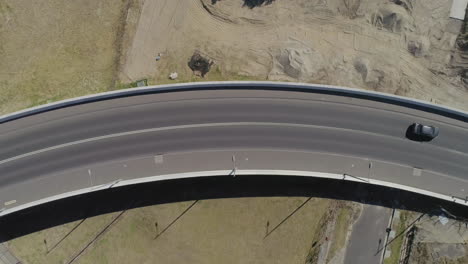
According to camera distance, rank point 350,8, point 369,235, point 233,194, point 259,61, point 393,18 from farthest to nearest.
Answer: point 350,8, point 259,61, point 393,18, point 369,235, point 233,194

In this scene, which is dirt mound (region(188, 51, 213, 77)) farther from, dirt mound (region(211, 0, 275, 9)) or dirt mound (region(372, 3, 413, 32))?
dirt mound (region(372, 3, 413, 32))

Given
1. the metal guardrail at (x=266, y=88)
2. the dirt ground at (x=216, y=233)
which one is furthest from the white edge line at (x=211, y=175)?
the metal guardrail at (x=266, y=88)

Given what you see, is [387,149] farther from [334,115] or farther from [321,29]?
[321,29]

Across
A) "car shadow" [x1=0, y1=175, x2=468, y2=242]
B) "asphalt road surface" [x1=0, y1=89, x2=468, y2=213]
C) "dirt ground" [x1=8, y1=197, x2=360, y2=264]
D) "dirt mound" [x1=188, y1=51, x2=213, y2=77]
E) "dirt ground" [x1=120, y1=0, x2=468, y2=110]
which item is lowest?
"dirt ground" [x1=8, y1=197, x2=360, y2=264]

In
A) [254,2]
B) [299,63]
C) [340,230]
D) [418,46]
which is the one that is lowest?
[340,230]

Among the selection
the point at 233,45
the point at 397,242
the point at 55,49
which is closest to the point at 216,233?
the point at 397,242

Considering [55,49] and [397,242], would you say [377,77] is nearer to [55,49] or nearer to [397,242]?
[397,242]

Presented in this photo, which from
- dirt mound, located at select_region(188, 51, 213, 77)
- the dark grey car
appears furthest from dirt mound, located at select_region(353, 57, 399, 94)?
dirt mound, located at select_region(188, 51, 213, 77)
